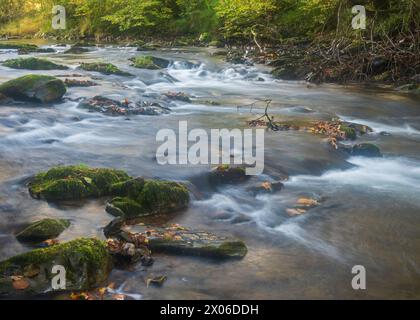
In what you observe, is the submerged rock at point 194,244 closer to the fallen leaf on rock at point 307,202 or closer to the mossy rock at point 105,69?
the fallen leaf on rock at point 307,202

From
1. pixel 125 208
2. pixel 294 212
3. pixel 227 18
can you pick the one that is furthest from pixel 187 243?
pixel 227 18

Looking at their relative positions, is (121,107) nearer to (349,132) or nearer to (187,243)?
(349,132)

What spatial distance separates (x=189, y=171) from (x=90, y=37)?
97.4 ft

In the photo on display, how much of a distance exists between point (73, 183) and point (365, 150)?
510 cm

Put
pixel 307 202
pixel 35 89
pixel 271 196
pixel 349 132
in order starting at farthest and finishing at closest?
1. pixel 35 89
2. pixel 349 132
3. pixel 271 196
4. pixel 307 202

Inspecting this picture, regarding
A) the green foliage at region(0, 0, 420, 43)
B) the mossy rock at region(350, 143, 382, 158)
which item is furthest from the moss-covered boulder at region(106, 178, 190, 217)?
the green foliage at region(0, 0, 420, 43)

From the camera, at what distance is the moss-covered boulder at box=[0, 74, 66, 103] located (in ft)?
38.9

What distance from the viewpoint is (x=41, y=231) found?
515 cm

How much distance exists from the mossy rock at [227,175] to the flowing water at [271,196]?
18cm

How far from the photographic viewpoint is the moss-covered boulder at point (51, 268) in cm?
417

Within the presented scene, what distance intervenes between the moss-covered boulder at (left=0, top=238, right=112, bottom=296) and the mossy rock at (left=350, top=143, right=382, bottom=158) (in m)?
5.64

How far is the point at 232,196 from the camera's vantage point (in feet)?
22.1
